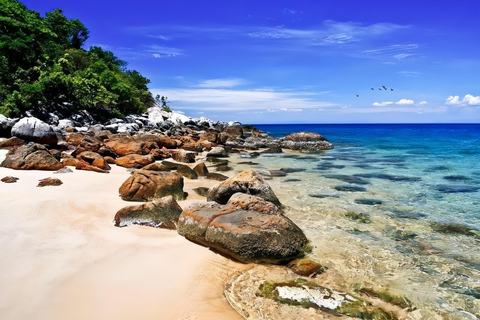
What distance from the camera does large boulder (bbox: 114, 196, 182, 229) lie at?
22.2 ft

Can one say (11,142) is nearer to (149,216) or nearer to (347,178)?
(149,216)

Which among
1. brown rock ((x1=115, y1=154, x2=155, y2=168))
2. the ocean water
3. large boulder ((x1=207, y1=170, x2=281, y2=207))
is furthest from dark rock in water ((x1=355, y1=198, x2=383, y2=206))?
brown rock ((x1=115, y1=154, x2=155, y2=168))

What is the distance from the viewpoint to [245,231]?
18.2ft

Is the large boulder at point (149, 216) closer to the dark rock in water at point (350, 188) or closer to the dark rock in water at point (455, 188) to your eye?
the dark rock in water at point (350, 188)

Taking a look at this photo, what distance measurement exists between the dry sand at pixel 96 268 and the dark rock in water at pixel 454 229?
529 cm

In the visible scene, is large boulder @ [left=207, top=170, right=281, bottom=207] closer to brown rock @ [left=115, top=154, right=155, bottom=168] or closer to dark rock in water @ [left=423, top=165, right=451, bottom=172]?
brown rock @ [left=115, top=154, right=155, bottom=168]

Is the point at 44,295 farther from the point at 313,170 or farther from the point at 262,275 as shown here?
the point at 313,170

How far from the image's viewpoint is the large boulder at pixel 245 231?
5457 millimetres

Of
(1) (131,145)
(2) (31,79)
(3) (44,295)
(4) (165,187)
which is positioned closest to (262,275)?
(3) (44,295)

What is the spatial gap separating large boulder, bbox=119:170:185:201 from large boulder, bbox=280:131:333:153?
19944 millimetres

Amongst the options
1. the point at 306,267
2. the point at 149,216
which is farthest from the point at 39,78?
the point at 306,267

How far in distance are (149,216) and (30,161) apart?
6948 millimetres

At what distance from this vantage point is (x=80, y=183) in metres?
9.87

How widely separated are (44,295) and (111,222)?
280 centimetres
